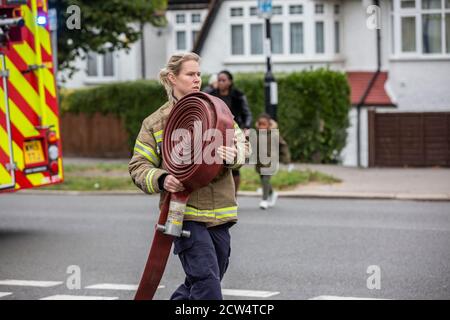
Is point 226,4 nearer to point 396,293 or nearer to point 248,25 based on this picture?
point 248,25

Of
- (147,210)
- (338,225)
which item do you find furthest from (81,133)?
(338,225)

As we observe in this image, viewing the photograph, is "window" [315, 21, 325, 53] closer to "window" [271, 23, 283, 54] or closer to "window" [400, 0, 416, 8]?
"window" [271, 23, 283, 54]

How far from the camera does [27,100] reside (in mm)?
11734

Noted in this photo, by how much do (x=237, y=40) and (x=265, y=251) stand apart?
73.7 feet

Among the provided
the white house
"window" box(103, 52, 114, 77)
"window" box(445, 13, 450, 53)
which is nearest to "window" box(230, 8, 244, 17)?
the white house

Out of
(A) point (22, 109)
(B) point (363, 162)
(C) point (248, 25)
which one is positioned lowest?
(B) point (363, 162)

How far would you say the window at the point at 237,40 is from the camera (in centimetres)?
3272

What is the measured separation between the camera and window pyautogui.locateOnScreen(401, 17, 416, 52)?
2980 cm

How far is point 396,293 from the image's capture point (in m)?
8.30

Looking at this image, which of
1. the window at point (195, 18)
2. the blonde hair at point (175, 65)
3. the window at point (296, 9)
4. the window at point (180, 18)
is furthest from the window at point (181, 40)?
the blonde hair at point (175, 65)

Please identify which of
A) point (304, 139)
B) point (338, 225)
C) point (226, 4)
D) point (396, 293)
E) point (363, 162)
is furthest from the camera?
point (226, 4)

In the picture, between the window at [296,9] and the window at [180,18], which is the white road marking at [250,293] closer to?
the window at [296,9]

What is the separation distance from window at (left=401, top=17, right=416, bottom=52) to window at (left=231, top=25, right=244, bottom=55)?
5279 mm

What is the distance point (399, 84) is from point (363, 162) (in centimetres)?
260
